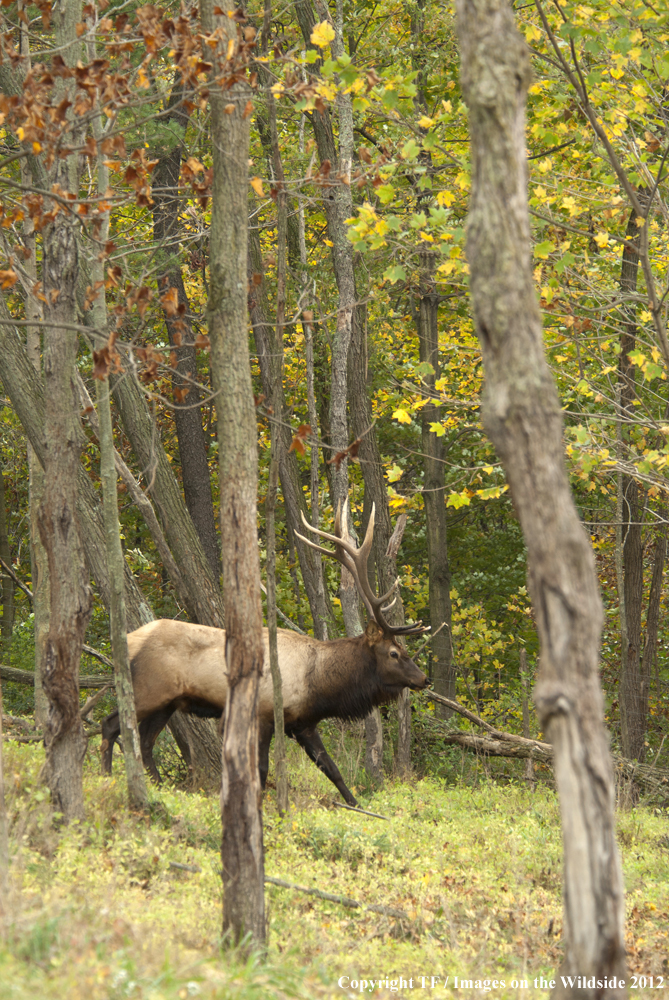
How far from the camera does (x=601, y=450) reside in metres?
7.89

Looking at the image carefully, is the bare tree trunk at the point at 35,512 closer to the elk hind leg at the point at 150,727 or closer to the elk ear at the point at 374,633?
the elk hind leg at the point at 150,727

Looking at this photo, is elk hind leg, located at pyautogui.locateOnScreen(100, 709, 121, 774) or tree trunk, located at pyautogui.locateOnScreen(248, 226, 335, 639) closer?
elk hind leg, located at pyautogui.locateOnScreen(100, 709, 121, 774)

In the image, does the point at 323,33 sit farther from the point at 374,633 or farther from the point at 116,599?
the point at 374,633

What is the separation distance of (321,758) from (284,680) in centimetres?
86

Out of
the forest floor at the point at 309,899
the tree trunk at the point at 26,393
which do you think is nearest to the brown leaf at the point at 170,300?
the tree trunk at the point at 26,393

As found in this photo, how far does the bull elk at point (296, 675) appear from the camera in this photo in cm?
914

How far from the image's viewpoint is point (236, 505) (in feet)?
17.7

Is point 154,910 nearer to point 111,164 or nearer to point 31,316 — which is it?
point 111,164

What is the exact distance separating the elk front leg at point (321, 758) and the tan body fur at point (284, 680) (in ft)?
0.03

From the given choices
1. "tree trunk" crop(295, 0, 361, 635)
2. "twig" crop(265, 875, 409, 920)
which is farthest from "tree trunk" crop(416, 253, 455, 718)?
"twig" crop(265, 875, 409, 920)

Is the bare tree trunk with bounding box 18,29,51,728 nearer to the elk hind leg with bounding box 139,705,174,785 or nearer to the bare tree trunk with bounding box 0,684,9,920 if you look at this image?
the elk hind leg with bounding box 139,705,174,785

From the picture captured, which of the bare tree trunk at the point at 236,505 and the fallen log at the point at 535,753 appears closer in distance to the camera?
the bare tree trunk at the point at 236,505

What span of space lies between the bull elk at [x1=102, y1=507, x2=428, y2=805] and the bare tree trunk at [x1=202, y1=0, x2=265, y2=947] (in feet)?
10.8

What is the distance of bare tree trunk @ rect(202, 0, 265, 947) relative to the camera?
501 centimetres
